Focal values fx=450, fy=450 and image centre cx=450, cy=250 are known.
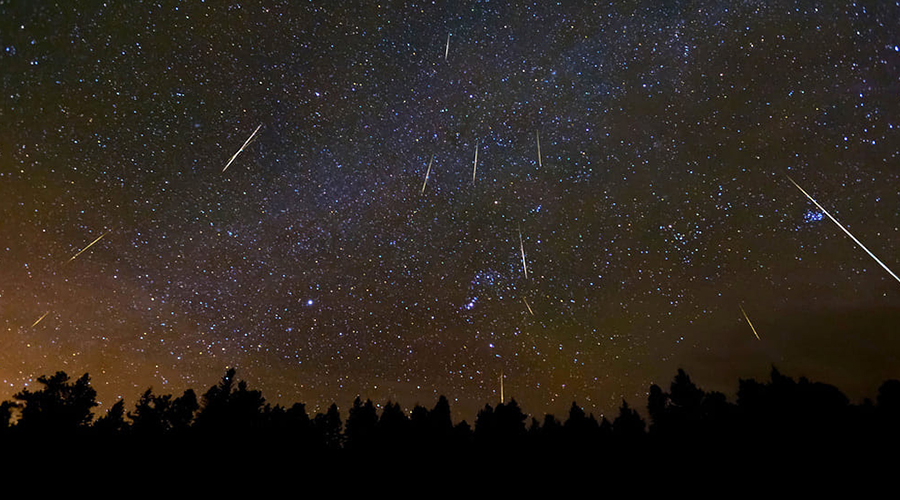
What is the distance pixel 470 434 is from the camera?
146 ft

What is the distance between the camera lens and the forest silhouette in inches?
1060

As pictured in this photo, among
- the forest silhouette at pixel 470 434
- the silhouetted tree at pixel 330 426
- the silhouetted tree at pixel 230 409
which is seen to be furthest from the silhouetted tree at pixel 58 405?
the silhouetted tree at pixel 330 426

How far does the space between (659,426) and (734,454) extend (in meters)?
10.4

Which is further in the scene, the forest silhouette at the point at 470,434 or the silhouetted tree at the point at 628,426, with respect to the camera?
the silhouetted tree at the point at 628,426

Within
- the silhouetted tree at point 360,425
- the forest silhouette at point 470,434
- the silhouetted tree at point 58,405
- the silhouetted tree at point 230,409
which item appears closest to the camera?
the forest silhouette at point 470,434

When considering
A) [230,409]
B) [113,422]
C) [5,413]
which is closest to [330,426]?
[230,409]

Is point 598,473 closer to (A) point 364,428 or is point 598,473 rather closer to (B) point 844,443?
(B) point 844,443

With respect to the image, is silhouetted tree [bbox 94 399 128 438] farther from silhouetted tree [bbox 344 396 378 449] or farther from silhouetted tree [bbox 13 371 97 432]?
silhouetted tree [bbox 344 396 378 449]

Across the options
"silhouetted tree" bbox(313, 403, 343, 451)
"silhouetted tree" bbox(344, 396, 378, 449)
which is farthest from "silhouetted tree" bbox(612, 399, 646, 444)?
"silhouetted tree" bbox(313, 403, 343, 451)

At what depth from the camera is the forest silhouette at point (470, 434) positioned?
88.3ft

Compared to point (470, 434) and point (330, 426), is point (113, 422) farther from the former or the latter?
point (470, 434)

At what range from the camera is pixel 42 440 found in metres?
29.1

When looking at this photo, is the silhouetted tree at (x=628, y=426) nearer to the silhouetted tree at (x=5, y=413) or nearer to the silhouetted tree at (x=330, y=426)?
the silhouetted tree at (x=330, y=426)

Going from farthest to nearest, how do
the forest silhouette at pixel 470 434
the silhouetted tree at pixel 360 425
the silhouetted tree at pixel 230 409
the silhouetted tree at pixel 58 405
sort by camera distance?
the silhouetted tree at pixel 360 425, the silhouetted tree at pixel 230 409, the silhouetted tree at pixel 58 405, the forest silhouette at pixel 470 434
